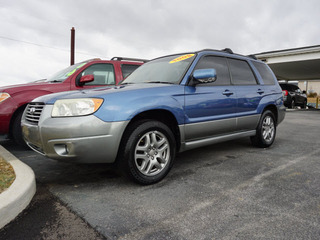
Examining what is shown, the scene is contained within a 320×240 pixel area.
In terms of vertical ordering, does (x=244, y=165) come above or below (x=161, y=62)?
below

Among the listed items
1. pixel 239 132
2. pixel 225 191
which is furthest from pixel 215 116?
pixel 225 191

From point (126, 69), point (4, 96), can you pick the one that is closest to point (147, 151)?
point (4, 96)

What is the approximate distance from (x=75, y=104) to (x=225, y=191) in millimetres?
1783

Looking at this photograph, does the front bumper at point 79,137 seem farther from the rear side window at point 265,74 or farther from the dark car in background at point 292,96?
the dark car in background at point 292,96

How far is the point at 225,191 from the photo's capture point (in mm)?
2588

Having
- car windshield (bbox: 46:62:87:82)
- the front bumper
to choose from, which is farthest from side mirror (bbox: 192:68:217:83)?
car windshield (bbox: 46:62:87:82)

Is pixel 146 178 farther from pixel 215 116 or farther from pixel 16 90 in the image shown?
pixel 16 90

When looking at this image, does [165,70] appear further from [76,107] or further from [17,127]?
[17,127]

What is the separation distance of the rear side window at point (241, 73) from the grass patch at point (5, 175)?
10.7 feet

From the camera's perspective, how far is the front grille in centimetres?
273

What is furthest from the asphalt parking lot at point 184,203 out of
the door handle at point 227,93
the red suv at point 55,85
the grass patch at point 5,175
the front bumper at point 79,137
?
the red suv at point 55,85

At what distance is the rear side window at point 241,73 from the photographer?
4.02m

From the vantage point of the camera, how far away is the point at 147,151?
2.76 metres

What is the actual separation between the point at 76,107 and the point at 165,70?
156 cm
